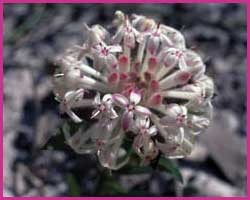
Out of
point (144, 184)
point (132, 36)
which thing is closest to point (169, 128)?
point (132, 36)

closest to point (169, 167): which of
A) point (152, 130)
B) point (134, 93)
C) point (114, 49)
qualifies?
point (152, 130)

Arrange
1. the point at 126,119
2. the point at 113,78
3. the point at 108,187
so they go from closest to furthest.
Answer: the point at 126,119 → the point at 113,78 → the point at 108,187

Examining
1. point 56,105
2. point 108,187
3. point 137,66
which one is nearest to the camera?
point 137,66

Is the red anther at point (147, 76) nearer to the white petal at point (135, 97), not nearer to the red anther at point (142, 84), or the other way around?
the red anther at point (142, 84)

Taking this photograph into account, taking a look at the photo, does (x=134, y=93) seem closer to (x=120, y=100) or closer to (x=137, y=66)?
(x=120, y=100)

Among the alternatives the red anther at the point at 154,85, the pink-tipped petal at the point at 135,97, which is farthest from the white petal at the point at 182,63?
the pink-tipped petal at the point at 135,97

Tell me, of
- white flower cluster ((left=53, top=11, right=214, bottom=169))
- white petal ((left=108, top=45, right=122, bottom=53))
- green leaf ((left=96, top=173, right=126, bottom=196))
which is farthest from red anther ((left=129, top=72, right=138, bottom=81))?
green leaf ((left=96, top=173, right=126, bottom=196))

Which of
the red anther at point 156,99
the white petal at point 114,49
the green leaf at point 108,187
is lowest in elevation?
the green leaf at point 108,187

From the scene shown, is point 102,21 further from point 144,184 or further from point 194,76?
point 194,76
